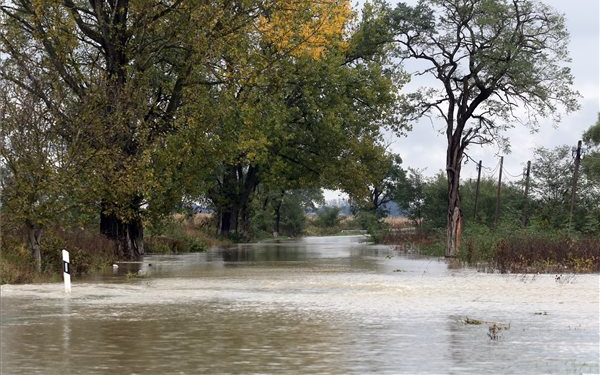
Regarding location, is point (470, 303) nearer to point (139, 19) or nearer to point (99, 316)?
point (99, 316)

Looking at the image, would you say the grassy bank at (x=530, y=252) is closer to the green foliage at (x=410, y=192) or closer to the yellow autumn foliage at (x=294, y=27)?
the yellow autumn foliage at (x=294, y=27)

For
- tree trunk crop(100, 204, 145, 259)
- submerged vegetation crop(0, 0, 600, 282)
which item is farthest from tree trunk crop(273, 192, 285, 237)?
tree trunk crop(100, 204, 145, 259)

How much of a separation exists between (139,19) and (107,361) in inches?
937

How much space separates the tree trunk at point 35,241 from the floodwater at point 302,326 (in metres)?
1.62

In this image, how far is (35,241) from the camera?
86.0ft

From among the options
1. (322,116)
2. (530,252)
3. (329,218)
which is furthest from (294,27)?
(329,218)

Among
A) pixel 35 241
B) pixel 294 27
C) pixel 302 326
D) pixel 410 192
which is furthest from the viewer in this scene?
pixel 410 192

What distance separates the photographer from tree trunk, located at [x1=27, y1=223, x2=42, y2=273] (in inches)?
1025

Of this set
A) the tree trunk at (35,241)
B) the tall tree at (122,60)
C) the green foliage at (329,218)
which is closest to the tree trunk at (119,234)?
the tall tree at (122,60)

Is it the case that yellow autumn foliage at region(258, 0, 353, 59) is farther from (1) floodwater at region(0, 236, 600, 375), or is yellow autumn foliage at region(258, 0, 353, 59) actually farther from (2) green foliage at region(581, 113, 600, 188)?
(2) green foliage at region(581, 113, 600, 188)

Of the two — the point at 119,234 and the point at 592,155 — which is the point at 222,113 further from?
the point at 592,155

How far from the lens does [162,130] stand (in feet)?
119

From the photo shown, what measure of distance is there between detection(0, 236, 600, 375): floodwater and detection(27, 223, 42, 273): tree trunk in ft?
5.31

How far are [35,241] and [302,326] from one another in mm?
13149
